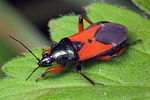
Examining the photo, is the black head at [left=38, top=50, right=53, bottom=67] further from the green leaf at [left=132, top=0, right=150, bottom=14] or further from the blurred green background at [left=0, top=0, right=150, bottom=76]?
the blurred green background at [left=0, top=0, right=150, bottom=76]

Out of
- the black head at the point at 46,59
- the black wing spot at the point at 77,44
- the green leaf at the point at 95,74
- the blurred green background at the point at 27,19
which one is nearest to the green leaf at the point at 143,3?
the green leaf at the point at 95,74

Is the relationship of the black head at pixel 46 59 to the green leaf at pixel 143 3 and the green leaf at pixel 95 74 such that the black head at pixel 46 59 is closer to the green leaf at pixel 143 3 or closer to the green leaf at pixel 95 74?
the green leaf at pixel 95 74

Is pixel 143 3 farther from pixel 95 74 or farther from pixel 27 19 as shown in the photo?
pixel 27 19

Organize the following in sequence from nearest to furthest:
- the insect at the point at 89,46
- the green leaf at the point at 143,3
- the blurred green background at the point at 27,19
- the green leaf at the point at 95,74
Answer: the green leaf at the point at 95,74 → the green leaf at the point at 143,3 → the insect at the point at 89,46 → the blurred green background at the point at 27,19

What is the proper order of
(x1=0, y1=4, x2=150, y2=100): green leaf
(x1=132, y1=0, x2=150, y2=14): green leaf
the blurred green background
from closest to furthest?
1. (x1=0, y1=4, x2=150, y2=100): green leaf
2. (x1=132, y1=0, x2=150, y2=14): green leaf
3. the blurred green background

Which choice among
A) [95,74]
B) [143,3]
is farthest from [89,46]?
[143,3]

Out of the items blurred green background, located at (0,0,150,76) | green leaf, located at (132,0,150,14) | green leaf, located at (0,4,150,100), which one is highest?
blurred green background, located at (0,0,150,76)

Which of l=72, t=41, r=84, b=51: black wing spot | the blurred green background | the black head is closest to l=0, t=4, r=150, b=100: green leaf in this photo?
the black head
